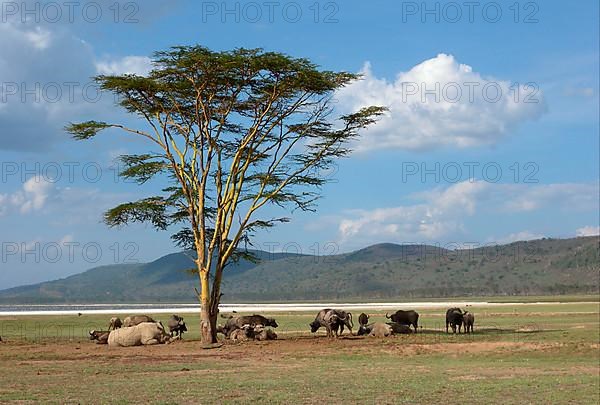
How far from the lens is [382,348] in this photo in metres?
32.6

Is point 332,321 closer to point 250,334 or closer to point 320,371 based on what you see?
point 250,334

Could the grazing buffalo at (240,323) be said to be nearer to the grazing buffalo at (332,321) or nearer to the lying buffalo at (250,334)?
the lying buffalo at (250,334)

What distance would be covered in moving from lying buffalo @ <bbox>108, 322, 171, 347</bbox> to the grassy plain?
3.33ft

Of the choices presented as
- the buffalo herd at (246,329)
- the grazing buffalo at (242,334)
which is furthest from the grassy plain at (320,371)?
the grazing buffalo at (242,334)

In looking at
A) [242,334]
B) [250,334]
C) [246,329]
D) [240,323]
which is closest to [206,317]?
[242,334]

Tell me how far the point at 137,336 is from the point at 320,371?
43.9 ft

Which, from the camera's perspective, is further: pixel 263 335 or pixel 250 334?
pixel 250 334

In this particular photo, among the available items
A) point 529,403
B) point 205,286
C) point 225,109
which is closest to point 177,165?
point 225,109

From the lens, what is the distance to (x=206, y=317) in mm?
35656

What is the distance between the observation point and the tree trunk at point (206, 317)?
35.3 m

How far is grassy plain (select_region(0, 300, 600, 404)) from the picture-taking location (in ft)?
59.1

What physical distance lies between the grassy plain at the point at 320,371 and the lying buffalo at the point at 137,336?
1.02 m

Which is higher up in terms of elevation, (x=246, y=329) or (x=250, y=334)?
(x=246, y=329)

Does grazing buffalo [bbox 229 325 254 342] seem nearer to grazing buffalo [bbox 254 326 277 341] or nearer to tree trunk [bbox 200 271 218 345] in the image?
grazing buffalo [bbox 254 326 277 341]
